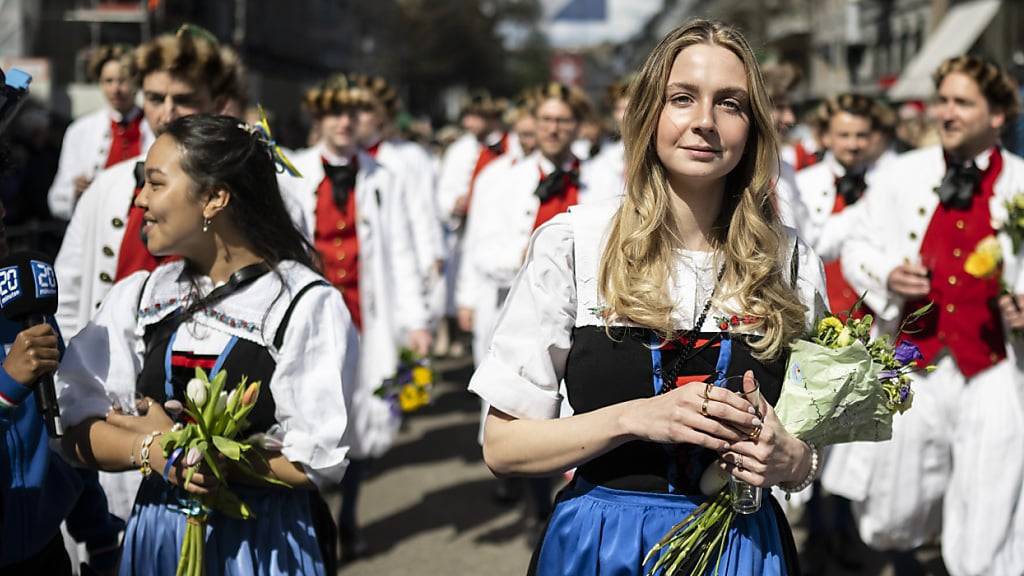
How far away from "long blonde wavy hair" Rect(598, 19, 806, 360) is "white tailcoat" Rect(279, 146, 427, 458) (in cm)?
384

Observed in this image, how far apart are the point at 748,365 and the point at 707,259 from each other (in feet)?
0.90

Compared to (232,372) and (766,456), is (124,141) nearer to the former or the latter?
(232,372)

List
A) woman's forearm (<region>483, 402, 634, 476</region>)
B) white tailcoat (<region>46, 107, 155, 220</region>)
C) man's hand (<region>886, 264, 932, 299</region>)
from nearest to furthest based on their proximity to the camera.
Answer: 1. woman's forearm (<region>483, 402, 634, 476</region>)
2. man's hand (<region>886, 264, 932, 299</region>)
3. white tailcoat (<region>46, 107, 155, 220</region>)

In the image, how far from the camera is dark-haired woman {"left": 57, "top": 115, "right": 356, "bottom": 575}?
121 inches

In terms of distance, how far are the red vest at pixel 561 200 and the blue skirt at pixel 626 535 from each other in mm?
4126

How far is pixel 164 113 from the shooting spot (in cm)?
463

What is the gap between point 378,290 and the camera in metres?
6.49

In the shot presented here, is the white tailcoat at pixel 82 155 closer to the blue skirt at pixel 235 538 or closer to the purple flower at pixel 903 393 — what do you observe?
the blue skirt at pixel 235 538

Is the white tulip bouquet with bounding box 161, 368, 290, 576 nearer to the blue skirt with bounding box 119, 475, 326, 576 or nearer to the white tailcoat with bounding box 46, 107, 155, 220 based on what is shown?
the blue skirt with bounding box 119, 475, 326, 576

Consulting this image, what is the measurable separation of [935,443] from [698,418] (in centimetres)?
301

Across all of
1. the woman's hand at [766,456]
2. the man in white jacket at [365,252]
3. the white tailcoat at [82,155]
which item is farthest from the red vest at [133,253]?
Answer: the white tailcoat at [82,155]

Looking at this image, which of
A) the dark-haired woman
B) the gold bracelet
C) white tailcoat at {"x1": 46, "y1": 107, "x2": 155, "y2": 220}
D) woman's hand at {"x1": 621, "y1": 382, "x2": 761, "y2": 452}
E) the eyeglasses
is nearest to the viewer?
woman's hand at {"x1": 621, "y1": 382, "x2": 761, "y2": 452}

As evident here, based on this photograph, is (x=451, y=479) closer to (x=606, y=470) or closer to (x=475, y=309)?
(x=475, y=309)


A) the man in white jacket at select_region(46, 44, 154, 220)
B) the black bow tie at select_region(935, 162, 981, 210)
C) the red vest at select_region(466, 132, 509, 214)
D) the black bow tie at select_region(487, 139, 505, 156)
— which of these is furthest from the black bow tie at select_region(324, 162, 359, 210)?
the black bow tie at select_region(487, 139, 505, 156)
